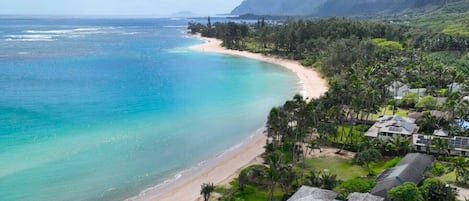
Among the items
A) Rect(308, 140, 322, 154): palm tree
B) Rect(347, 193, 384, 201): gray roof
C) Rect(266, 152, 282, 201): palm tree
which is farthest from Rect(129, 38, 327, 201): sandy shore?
Rect(347, 193, 384, 201): gray roof

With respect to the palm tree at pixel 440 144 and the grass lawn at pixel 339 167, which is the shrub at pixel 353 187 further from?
the palm tree at pixel 440 144

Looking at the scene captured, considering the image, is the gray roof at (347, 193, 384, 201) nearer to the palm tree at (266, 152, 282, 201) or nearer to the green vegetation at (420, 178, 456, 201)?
the green vegetation at (420, 178, 456, 201)

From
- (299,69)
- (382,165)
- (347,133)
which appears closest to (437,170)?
→ (382,165)

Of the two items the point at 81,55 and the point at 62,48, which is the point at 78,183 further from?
the point at 62,48

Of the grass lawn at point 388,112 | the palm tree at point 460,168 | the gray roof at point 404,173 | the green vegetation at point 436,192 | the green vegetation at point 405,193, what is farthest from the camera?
the grass lawn at point 388,112

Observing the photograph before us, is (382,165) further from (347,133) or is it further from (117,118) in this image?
(117,118)

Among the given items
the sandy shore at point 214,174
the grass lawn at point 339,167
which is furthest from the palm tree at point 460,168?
the sandy shore at point 214,174

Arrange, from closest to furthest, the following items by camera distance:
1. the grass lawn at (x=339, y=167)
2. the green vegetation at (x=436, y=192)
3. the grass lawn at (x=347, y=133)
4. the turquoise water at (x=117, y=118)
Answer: the green vegetation at (x=436, y=192)
the grass lawn at (x=339, y=167)
the turquoise water at (x=117, y=118)
the grass lawn at (x=347, y=133)
